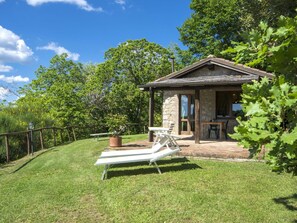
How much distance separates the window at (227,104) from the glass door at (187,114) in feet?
4.72

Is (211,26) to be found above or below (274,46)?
above

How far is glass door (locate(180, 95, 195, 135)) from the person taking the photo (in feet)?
47.2

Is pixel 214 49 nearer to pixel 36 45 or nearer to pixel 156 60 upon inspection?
pixel 156 60

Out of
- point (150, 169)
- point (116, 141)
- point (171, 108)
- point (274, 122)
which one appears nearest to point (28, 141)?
point (116, 141)

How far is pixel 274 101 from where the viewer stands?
2.10 m

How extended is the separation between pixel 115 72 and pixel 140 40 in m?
3.56

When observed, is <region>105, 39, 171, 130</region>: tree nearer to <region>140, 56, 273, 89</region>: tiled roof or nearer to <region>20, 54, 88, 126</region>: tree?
<region>20, 54, 88, 126</region>: tree

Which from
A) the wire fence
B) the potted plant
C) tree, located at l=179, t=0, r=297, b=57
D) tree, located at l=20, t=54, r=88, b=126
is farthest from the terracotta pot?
tree, located at l=179, t=0, r=297, b=57

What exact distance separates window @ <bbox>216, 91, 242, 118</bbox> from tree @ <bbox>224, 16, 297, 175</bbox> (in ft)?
36.7

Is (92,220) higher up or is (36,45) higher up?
(36,45)

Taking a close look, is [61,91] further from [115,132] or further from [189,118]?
[115,132]

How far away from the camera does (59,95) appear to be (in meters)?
20.7

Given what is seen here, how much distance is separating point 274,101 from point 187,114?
41.1ft

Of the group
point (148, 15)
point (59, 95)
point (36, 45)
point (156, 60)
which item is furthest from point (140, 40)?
point (36, 45)
